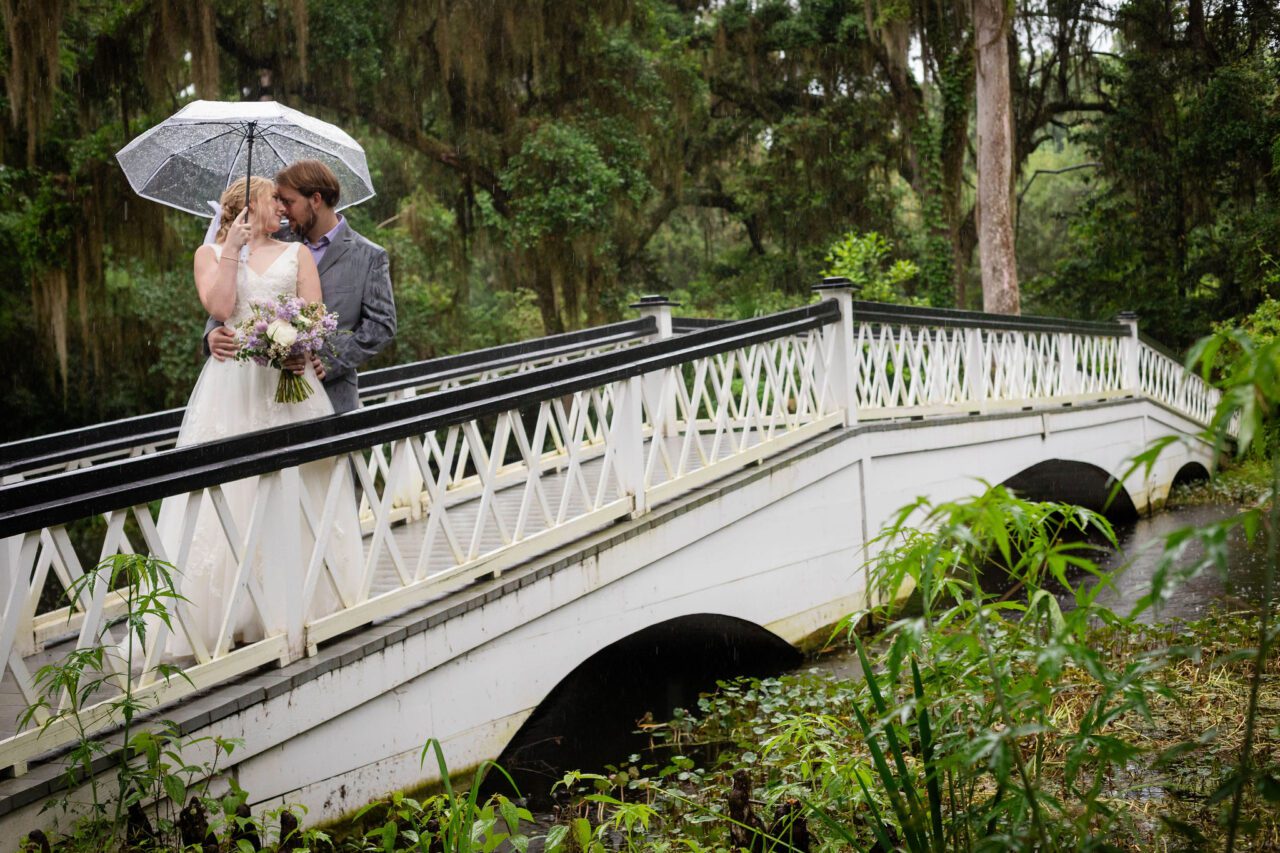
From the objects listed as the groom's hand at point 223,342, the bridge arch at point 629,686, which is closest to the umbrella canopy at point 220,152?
the groom's hand at point 223,342

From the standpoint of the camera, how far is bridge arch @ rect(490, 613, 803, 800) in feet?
20.9

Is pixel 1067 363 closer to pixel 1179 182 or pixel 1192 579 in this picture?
pixel 1192 579

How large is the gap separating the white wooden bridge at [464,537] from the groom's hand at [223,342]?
0.56 meters

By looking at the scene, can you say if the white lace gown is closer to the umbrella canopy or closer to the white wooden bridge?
the white wooden bridge

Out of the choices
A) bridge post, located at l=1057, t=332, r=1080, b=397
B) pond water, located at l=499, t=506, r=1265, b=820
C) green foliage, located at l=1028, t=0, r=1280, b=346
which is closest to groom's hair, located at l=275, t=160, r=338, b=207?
pond water, located at l=499, t=506, r=1265, b=820

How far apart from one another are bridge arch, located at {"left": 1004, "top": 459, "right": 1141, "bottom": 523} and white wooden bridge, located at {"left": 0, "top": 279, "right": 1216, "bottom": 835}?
12.4 ft

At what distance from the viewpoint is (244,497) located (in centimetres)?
479

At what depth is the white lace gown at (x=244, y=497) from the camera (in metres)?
4.67

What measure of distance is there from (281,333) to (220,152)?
1.59 m

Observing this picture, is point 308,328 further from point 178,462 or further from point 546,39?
point 546,39

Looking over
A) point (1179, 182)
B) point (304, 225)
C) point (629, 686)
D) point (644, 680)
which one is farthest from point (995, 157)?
point (304, 225)

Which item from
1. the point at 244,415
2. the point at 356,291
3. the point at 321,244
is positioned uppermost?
the point at 321,244

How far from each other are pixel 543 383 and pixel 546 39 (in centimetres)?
1250

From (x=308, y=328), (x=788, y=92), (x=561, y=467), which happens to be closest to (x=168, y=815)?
(x=308, y=328)
